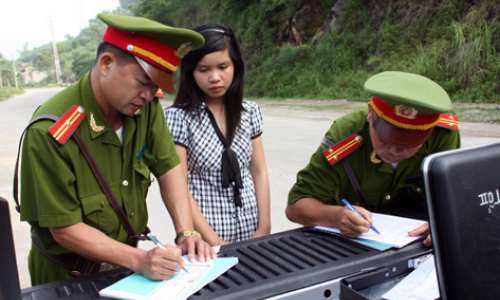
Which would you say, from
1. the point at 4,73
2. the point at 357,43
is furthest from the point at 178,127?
the point at 4,73

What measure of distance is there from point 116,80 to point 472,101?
9.33 meters

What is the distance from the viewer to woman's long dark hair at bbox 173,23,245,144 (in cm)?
200

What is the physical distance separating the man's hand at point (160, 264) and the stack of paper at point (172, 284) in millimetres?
16

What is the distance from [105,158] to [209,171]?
66cm

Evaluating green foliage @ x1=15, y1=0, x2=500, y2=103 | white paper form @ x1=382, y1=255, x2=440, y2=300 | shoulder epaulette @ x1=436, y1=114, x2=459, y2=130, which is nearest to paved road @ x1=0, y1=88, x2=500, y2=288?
green foliage @ x1=15, y1=0, x2=500, y2=103

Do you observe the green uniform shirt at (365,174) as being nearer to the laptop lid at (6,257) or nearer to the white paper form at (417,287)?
the white paper form at (417,287)

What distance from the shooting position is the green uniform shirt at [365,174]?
1829mm

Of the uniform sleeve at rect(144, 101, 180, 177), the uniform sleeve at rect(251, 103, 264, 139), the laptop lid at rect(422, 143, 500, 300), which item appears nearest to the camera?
the laptop lid at rect(422, 143, 500, 300)

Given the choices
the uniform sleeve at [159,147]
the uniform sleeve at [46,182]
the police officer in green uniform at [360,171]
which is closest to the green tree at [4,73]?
the uniform sleeve at [159,147]

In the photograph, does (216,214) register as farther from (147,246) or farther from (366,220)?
(147,246)

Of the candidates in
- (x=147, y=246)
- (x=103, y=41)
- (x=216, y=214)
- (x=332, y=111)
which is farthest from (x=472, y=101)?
(x=103, y=41)

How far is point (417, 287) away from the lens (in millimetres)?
1115

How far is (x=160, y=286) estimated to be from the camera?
120 centimetres

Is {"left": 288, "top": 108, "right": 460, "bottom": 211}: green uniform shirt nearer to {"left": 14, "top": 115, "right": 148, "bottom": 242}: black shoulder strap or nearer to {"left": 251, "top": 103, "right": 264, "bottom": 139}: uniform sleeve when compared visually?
{"left": 251, "top": 103, "right": 264, "bottom": 139}: uniform sleeve
